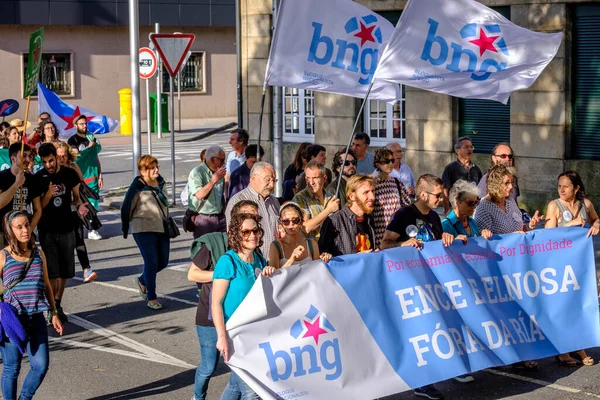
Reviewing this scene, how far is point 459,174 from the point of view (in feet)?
40.6

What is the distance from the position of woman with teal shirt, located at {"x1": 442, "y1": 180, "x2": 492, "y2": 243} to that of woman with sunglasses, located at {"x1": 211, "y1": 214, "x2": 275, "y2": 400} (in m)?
2.07

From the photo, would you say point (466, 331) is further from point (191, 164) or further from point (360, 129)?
point (191, 164)

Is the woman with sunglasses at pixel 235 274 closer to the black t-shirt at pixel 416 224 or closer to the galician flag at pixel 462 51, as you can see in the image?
the black t-shirt at pixel 416 224

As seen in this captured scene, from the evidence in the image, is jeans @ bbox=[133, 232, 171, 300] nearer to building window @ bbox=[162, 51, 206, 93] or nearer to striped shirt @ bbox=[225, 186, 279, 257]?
striped shirt @ bbox=[225, 186, 279, 257]

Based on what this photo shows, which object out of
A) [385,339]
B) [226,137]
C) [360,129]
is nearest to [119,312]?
[385,339]

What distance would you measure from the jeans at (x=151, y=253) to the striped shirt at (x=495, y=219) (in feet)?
11.9

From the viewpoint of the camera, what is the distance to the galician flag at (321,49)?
10352 mm

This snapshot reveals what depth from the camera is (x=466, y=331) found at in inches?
325

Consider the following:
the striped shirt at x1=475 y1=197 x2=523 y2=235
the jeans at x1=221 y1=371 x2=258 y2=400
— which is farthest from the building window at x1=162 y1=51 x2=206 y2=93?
the jeans at x1=221 y1=371 x2=258 y2=400

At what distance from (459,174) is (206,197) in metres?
2.82

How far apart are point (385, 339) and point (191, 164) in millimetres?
18638

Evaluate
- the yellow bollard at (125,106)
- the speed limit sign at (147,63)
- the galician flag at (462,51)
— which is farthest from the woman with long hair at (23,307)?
the yellow bollard at (125,106)

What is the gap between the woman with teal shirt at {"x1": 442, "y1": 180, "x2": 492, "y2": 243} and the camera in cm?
868

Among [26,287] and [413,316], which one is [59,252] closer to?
[26,287]
